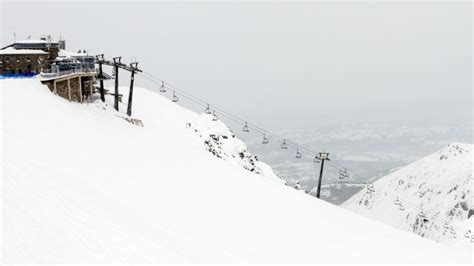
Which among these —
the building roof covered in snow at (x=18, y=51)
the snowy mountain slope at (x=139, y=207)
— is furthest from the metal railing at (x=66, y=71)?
the building roof covered in snow at (x=18, y=51)

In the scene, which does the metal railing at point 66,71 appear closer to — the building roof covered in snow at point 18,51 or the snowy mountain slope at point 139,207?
the snowy mountain slope at point 139,207

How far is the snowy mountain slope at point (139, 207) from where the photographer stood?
15.1 meters

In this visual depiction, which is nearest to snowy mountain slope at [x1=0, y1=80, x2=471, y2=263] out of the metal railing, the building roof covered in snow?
the metal railing

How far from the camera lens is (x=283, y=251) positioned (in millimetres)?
22344

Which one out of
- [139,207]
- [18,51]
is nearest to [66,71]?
[18,51]

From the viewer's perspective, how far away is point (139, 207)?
827 inches

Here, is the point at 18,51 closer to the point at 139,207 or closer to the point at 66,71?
the point at 66,71

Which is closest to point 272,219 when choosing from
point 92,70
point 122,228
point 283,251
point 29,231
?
point 283,251

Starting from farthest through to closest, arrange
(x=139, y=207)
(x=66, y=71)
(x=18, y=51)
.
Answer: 1. (x=18, y=51)
2. (x=66, y=71)
3. (x=139, y=207)

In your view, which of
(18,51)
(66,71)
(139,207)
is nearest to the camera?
(139,207)

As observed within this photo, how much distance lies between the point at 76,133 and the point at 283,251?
18.0 meters

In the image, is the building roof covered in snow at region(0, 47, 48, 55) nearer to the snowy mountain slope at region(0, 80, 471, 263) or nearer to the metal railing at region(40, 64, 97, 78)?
the metal railing at region(40, 64, 97, 78)

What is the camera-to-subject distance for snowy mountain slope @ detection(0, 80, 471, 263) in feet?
49.6

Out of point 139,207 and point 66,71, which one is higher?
point 66,71
